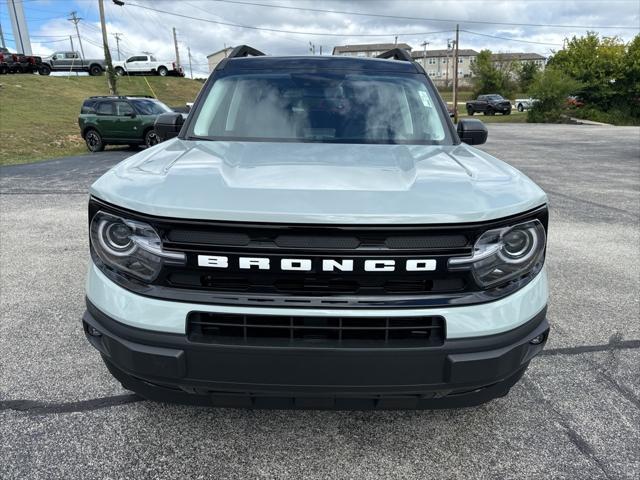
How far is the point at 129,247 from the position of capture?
71.4 inches

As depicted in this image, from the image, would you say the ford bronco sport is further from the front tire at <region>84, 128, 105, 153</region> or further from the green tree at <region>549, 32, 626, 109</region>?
the green tree at <region>549, 32, 626, 109</region>

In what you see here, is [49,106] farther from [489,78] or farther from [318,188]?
[489,78]

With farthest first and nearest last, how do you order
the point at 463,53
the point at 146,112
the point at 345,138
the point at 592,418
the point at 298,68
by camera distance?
1. the point at 463,53
2. the point at 146,112
3. the point at 298,68
4. the point at 345,138
5. the point at 592,418

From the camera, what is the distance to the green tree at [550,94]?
34.1 meters

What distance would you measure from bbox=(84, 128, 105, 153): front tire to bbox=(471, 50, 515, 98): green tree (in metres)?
53.4

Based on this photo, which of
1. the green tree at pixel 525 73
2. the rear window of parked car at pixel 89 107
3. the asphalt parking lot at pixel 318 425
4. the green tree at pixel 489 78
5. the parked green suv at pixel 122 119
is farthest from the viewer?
the green tree at pixel 489 78

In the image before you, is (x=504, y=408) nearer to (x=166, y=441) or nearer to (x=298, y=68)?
(x=166, y=441)

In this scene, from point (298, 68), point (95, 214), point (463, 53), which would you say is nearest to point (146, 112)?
point (298, 68)

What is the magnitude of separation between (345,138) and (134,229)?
144 cm

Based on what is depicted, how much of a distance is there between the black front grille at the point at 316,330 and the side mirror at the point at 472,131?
2005 mm

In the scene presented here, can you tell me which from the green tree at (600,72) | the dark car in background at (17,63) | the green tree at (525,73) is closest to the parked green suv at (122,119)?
the dark car in background at (17,63)

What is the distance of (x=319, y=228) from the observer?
1661mm

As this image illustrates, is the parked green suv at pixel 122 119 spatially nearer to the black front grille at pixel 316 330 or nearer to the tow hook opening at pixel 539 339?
the black front grille at pixel 316 330

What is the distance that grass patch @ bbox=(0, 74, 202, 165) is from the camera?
1778 cm
